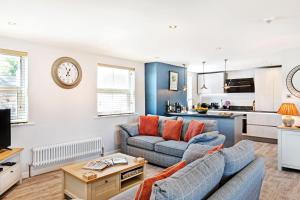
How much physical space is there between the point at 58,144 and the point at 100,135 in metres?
1.00

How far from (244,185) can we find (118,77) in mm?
4018

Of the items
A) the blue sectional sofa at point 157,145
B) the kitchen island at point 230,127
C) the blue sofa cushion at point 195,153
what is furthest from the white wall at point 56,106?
the blue sofa cushion at point 195,153

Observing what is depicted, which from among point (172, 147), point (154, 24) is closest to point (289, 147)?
point (172, 147)

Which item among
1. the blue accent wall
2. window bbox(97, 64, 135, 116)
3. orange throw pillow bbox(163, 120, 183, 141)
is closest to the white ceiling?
window bbox(97, 64, 135, 116)

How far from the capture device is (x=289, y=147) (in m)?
3.67

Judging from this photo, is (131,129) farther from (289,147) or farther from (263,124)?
(263,124)

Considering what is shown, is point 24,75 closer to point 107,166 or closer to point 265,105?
point 107,166

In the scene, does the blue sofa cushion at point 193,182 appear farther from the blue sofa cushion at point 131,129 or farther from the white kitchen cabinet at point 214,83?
the white kitchen cabinet at point 214,83

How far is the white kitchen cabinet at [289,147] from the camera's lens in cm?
360

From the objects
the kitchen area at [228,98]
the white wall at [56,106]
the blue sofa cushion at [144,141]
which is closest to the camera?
the white wall at [56,106]

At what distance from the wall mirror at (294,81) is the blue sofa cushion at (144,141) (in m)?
2.80

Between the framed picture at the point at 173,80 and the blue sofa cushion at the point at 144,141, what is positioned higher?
the framed picture at the point at 173,80

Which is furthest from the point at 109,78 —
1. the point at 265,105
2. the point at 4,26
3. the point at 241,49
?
the point at 265,105

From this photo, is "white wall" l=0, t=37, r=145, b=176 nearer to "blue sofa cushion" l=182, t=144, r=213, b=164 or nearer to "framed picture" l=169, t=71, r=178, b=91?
"framed picture" l=169, t=71, r=178, b=91
